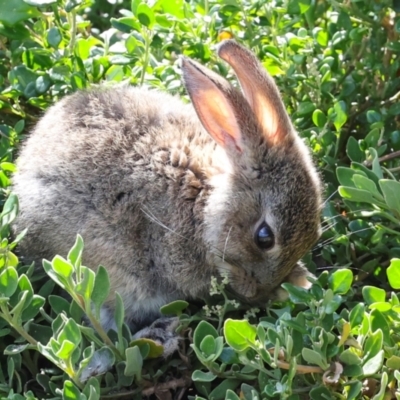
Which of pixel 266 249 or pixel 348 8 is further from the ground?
pixel 348 8

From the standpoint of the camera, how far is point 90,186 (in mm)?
3889

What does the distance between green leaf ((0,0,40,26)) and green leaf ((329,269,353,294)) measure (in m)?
2.14

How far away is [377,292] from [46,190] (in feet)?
5.53

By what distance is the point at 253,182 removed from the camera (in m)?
3.95

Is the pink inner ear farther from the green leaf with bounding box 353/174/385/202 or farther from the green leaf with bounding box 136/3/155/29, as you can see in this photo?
the green leaf with bounding box 353/174/385/202

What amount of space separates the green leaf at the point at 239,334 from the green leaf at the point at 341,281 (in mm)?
436

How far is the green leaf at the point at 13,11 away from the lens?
4.13 metres

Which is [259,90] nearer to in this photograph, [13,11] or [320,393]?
[13,11]

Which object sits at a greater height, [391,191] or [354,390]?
[391,191]

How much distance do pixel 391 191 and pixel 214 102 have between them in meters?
1.13

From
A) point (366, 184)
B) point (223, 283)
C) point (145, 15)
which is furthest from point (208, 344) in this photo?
point (145, 15)

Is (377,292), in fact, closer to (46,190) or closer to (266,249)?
(266,249)

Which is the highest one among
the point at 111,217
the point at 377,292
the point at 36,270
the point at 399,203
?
the point at 399,203

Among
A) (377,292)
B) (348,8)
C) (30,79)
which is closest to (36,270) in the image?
(30,79)
